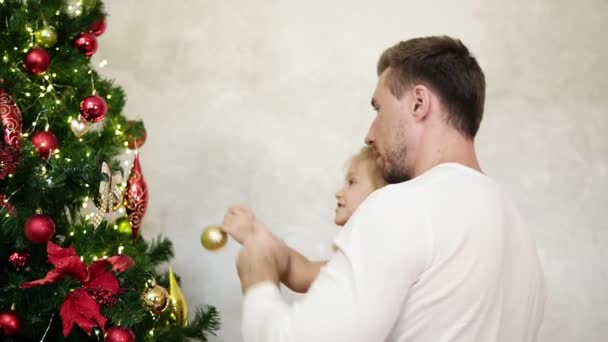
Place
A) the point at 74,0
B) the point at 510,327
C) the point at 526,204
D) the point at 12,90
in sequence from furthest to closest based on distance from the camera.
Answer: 1. the point at 526,204
2. the point at 74,0
3. the point at 12,90
4. the point at 510,327

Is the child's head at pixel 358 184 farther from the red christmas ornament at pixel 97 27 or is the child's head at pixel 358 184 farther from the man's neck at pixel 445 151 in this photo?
the red christmas ornament at pixel 97 27

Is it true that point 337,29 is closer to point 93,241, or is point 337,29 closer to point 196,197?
point 196,197

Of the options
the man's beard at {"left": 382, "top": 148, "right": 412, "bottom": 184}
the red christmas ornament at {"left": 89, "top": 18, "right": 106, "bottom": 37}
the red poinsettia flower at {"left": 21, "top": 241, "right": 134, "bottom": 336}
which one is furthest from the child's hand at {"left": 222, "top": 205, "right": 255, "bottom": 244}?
the red christmas ornament at {"left": 89, "top": 18, "right": 106, "bottom": 37}

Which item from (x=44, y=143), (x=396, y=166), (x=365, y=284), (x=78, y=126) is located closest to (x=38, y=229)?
(x=44, y=143)

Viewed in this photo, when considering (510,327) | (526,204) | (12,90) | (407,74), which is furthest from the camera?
(526,204)

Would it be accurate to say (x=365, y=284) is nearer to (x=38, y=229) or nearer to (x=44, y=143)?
(x=38, y=229)

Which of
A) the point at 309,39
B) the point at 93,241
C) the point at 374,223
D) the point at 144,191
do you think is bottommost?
the point at 374,223

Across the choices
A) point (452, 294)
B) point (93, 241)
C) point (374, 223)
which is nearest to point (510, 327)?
point (452, 294)

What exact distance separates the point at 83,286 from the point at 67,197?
0.29 metres

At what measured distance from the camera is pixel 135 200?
236 cm

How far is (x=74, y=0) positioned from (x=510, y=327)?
63.9 inches

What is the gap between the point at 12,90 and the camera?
205 centimetres

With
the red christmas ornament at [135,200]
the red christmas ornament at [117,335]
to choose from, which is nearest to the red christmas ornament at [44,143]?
the red christmas ornament at [135,200]

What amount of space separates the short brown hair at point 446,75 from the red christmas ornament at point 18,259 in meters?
1.11
